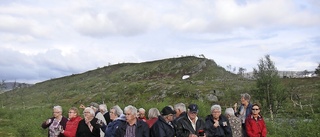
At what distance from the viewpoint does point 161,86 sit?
81375mm

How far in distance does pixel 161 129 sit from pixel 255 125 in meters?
2.82

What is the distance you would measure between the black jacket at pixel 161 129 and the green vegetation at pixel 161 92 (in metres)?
7.33

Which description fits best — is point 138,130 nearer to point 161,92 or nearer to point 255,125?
point 255,125

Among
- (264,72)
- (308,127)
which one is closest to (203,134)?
(308,127)

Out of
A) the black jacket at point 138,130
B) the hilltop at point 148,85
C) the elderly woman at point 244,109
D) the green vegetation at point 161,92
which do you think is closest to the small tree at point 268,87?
the green vegetation at point 161,92

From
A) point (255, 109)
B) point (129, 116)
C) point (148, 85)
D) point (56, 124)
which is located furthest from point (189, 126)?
point (148, 85)

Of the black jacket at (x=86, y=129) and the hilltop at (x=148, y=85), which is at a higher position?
the hilltop at (x=148, y=85)

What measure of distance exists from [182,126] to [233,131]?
189 cm

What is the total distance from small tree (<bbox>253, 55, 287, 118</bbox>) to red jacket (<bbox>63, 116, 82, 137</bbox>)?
3691cm

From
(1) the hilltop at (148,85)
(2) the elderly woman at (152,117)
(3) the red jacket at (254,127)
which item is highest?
(1) the hilltop at (148,85)

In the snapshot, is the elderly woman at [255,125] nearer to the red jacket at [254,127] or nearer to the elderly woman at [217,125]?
the red jacket at [254,127]

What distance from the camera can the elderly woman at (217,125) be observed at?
827 centimetres

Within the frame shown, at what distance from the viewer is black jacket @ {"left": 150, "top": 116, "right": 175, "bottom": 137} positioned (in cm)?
738

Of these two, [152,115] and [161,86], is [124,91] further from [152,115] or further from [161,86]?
[152,115]
